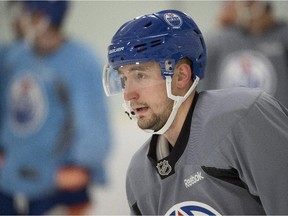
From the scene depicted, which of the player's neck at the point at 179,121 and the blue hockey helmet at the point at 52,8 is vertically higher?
the blue hockey helmet at the point at 52,8

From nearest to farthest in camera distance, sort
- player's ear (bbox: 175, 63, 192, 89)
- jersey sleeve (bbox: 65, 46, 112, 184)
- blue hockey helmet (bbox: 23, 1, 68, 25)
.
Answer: player's ear (bbox: 175, 63, 192, 89) < jersey sleeve (bbox: 65, 46, 112, 184) < blue hockey helmet (bbox: 23, 1, 68, 25)

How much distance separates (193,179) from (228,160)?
12 cm

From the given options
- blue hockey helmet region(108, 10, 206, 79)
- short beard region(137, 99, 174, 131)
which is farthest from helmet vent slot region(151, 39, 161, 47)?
short beard region(137, 99, 174, 131)

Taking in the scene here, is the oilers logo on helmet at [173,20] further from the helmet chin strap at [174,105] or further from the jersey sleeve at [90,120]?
the jersey sleeve at [90,120]

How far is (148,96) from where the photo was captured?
4.20 ft

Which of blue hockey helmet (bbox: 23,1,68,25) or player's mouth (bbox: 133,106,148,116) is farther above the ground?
blue hockey helmet (bbox: 23,1,68,25)

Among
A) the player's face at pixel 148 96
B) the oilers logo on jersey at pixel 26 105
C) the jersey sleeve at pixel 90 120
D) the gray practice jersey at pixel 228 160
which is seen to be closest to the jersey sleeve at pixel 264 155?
the gray practice jersey at pixel 228 160

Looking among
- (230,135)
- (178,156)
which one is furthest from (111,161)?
(230,135)

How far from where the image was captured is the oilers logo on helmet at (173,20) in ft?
4.25

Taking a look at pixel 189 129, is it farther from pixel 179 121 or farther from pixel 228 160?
pixel 228 160

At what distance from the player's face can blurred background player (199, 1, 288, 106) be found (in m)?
1.14

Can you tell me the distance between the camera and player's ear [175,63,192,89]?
51.7 inches

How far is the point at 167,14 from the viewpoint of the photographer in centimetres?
132

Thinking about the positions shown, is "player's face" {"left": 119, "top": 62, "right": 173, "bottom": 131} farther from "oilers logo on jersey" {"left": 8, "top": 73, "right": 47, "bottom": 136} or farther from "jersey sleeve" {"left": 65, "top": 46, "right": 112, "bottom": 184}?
"oilers logo on jersey" {"left": 8, "top": 73, "right": 47, "bottom": 136}
